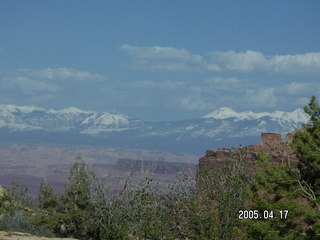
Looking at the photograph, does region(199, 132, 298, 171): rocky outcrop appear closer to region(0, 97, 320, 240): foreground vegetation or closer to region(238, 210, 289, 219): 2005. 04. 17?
region(0, 97, 320, 240): foreground vegetation

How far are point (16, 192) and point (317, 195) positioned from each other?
2762 centimetres

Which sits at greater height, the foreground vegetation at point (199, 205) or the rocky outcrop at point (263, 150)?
the rocky outcrop at point (263, 150)

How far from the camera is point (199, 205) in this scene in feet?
109

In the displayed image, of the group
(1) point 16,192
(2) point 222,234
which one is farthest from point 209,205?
(1) point 16,192

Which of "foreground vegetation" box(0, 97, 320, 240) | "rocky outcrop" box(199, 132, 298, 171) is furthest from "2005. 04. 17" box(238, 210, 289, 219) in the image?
"rocky outcrop" box(199, 132, 298, 171)

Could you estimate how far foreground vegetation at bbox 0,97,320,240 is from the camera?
26.8m

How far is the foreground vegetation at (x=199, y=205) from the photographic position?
26.8 m

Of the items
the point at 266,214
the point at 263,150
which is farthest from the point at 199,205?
the point at 263,150

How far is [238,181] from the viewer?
3541cm

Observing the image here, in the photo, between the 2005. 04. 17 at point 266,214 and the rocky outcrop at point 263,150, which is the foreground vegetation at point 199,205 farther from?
the rocky outcrop at point 263,150

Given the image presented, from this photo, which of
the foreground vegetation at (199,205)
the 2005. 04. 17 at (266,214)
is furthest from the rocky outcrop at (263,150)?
the 2005. 04. 17 at (266,214)

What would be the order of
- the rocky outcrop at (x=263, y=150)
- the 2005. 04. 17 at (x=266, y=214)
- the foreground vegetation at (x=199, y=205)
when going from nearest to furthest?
the 2005. 04. 17 at (x=266, y=214)
the foreground vegetation at (x=199, y=205)
the rocky outcrop at (x=263, y=150)

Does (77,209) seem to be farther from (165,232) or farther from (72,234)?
(165,232)

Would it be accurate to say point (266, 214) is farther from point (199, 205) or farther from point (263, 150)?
point (263, 150)
